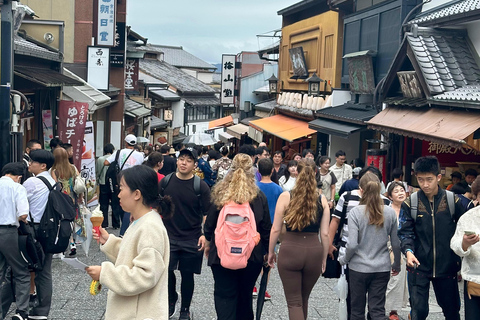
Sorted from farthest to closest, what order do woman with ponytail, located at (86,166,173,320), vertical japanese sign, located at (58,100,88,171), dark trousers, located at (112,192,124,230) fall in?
vertical japanese sign, located at (58,100,88,171)
dark trousers, located at (112,192,124,230)
woman with ponytail, located at (86,166,173,320)

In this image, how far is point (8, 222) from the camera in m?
6.51

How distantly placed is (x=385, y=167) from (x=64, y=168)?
9.68 m

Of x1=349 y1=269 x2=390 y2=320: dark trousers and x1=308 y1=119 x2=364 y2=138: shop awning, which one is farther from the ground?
x1=308 y1=119 x2=364 y2=138: shop awning

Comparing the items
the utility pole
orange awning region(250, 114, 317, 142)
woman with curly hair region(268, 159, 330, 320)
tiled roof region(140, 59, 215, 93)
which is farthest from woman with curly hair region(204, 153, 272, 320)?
tiled roof region(140, 59, 215, 93)

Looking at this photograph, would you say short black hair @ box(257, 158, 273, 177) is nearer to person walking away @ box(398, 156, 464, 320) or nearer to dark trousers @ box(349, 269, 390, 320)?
dark trousers @ box(349, 269, 390, 320)

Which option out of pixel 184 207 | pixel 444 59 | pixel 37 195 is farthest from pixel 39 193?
pixel 444 59

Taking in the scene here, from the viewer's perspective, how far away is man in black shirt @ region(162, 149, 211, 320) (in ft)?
22.8

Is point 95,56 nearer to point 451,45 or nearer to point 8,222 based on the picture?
point 451,45

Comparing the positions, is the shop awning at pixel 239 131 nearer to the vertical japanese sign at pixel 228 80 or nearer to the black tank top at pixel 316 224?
the vertical japanese sign at pixel 228 80

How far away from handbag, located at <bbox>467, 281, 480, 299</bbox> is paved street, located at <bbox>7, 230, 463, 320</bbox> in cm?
235

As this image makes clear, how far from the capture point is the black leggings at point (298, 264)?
616 cm

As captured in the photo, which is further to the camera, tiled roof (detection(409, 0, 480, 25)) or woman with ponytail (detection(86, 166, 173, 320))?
tiled roof (detection(409, 0, 480, 25))

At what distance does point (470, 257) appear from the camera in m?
5.41

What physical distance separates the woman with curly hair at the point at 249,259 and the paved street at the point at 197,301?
1.21m
